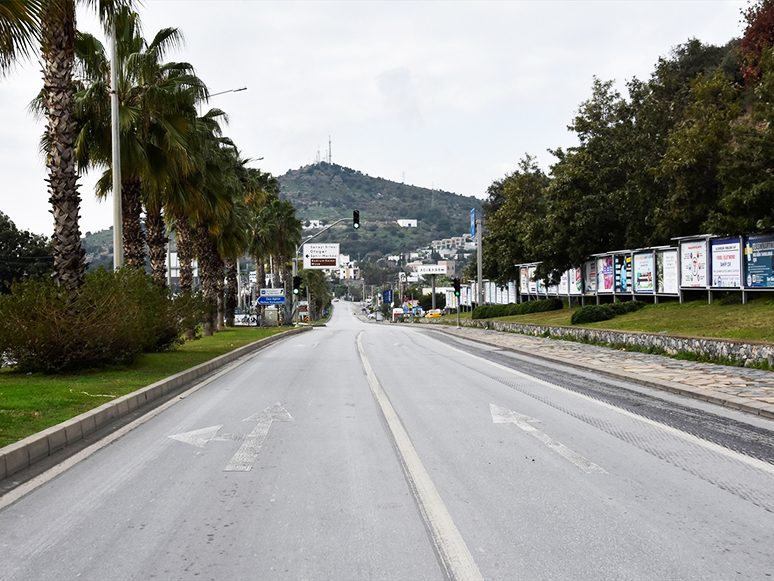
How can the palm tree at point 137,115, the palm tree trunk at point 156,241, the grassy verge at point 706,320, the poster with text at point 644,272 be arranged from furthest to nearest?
the poster with text at point 644,272
the palm tree trunk at point 156,241
the palm tree at point 137,115
the grassy verge at point 706,320

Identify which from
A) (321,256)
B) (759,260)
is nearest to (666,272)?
(759,260)

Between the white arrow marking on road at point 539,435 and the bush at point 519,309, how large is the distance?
33674 mm

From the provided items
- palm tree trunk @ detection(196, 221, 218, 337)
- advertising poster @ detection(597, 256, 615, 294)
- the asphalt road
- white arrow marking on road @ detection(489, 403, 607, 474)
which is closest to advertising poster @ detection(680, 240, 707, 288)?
advertising poster @ detection(597, 256, 615, 294)

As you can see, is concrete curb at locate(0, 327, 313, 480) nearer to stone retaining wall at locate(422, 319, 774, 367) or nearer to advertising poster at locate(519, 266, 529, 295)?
stone retaining wall at locate(422, 319, 774, 367)

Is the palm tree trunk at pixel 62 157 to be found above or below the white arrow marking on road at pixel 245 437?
above

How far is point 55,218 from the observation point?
51.7ft

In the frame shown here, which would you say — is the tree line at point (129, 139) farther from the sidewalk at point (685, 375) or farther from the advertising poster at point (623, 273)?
the advertising poster at point (623, 273)

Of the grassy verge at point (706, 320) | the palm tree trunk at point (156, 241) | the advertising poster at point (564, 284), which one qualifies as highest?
the palm tree trunk at point (156, 241)

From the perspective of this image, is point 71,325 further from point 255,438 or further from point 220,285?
point 220,285

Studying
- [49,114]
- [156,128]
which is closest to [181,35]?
[156,128]

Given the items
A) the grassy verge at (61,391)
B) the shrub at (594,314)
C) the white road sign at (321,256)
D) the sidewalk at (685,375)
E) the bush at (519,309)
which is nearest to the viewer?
the grassy verge at (61,391)

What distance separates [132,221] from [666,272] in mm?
20603

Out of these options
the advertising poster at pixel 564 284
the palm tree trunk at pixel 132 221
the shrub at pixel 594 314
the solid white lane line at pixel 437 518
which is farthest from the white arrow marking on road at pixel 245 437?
the advertising poster at pixel 564 284

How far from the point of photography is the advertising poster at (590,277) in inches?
1478
